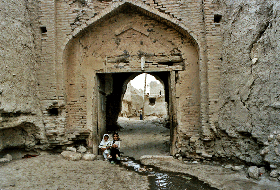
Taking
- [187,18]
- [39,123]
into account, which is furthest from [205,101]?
[39,123]

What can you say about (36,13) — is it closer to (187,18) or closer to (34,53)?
(34,53)

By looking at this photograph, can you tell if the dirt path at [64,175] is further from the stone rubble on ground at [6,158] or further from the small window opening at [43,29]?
the small window opening at [43,29]

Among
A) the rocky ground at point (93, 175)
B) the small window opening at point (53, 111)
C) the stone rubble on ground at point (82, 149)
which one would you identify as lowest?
the rocky ground at point (93, 175)

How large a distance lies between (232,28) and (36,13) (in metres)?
5.27

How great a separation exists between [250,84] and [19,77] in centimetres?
537

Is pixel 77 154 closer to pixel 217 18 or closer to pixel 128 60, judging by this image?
pixel 128 60

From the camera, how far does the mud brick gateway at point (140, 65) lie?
482 centimetres

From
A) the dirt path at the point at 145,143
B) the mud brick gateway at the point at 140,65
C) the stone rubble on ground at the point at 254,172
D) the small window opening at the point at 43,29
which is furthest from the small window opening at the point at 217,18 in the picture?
the small window opening at the point at 43,29

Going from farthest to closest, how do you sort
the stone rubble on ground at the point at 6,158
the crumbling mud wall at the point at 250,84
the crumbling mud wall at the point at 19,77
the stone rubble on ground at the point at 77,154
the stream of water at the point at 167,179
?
the stone rubble on ground at the point at 77,154 < the stone rubble on ground at the point at 6,158 < the crumbling mud wall at the point at 19,77 < the crumbling mud wall at the point at 250,84 < the stream of water at the point at 167,179

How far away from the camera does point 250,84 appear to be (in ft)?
15.7

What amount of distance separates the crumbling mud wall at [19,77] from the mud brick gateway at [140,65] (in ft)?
0.08

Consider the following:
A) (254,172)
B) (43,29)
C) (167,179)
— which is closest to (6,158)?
(43,29)

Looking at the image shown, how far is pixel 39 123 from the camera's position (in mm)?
5875

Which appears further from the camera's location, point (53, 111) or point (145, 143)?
point (145, 143)
